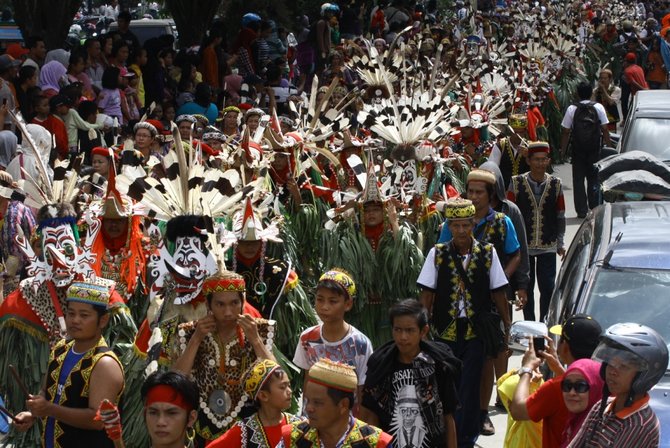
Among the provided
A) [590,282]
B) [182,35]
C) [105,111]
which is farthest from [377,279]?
[182,35]

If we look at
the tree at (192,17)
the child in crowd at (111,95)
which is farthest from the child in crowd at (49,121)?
the tree at (192,17)

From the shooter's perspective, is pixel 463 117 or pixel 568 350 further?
pixel 463 117

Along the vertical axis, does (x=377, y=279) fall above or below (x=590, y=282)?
below

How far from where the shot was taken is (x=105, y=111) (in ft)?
53.6

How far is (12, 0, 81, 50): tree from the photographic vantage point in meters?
19.0

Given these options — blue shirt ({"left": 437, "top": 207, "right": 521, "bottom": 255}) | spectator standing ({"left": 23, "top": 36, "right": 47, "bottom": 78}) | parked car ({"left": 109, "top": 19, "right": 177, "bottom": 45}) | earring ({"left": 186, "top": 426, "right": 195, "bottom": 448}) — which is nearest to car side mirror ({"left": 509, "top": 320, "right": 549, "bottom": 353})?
earring ({"left": 186, "top": 426, "right": 195, "bottom": 448})

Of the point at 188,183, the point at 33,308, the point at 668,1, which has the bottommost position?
the point at 668,1

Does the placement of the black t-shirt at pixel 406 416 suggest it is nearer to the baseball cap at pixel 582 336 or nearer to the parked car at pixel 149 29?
the baseball cap at pixel 582 336

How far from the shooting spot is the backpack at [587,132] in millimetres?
16234

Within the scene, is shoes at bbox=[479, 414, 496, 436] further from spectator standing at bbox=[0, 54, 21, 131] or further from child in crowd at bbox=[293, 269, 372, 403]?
spectator standing at bbox=[0, 54, 21, 131]

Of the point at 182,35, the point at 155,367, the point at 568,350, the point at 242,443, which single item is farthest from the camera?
the point at 182,35

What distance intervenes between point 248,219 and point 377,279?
179 centimetres

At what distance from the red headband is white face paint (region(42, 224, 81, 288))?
7.93ft

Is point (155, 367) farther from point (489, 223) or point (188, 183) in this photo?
point (489, 223)
